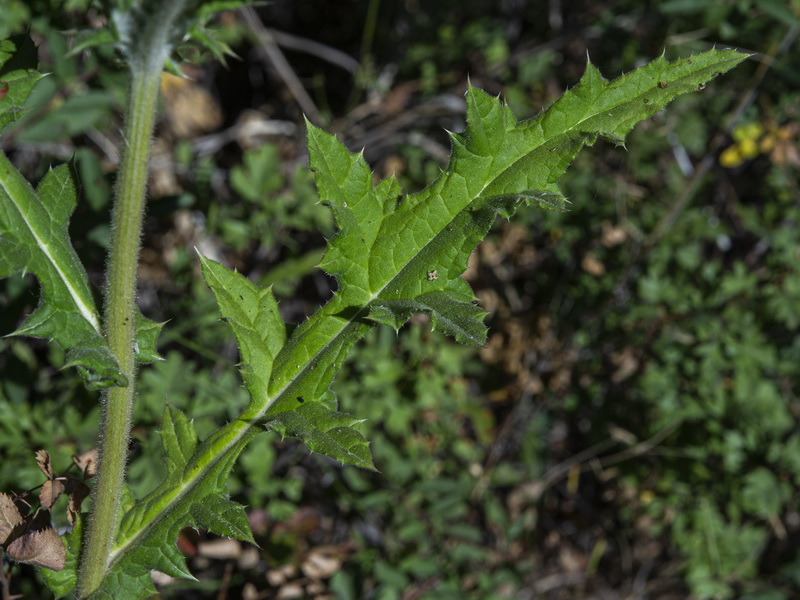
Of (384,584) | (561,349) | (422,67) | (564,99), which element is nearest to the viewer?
(564,99)

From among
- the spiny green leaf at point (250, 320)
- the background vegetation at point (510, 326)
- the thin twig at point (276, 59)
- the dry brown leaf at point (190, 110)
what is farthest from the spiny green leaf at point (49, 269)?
the dry brown leaf at point (190, 110)

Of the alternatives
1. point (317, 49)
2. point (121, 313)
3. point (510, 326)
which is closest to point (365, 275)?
point (121, 313)

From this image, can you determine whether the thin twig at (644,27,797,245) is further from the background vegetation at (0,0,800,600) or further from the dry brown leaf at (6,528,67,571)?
the dry brown leaf at (6,528,67,571)

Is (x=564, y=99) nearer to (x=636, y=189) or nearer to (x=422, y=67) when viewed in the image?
(x=636, y=189)

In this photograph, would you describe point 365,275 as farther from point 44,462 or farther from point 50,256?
point 44,462

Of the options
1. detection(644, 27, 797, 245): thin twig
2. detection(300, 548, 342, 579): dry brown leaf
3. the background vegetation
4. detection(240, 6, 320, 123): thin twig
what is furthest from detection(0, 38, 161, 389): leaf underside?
detection(644, 27, 797, 245): thin twig

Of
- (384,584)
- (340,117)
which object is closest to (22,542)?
(384,584)

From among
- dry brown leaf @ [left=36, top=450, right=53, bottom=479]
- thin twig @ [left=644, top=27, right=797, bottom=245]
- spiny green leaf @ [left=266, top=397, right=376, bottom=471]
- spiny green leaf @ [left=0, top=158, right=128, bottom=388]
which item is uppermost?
spiny green leaf @ [left=0, top=158, right=128, bottom=388]
